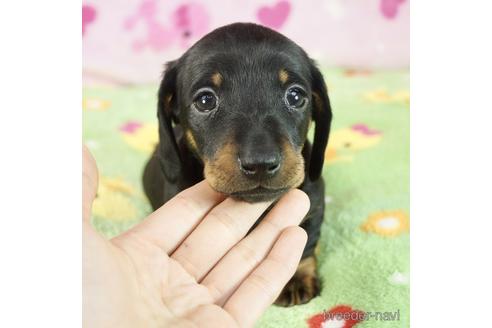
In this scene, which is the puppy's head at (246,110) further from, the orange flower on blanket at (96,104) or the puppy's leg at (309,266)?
the orange flower on blanket at (96,104)

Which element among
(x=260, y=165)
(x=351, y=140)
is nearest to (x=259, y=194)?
(x=260, y=165)

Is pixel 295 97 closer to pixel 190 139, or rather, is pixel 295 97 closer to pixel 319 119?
pixel 319 119

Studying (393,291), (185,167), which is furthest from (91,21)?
(393,291)

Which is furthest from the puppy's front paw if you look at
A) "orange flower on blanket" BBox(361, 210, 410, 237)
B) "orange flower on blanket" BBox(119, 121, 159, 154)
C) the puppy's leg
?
"orange flower on blanket" BBox(119, 121, 159, 154)

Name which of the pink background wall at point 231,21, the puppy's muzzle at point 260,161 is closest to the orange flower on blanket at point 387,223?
the pink background wall at point 231,21

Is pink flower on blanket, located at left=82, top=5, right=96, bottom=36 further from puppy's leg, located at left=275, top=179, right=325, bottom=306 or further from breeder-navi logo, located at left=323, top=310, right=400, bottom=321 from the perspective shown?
breeder-navi logo, located at left=323, top=310, right=400, bottom=321

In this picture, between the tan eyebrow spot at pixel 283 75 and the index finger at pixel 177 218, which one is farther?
the tan eyebrow spot at pixel 283 75
